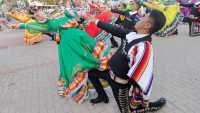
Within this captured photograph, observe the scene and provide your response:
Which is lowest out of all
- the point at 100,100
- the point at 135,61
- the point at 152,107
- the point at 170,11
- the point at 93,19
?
the point at 100,100

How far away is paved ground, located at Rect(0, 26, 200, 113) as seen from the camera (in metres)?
4.89

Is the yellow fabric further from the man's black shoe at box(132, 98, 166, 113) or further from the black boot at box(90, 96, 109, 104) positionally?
the man's black shoe at box(132, 98, 166, 113)

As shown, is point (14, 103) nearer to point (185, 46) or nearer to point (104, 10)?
point (104, 10)

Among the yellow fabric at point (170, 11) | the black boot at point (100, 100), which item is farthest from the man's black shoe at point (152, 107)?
the yellow fabric at point (170, 11)

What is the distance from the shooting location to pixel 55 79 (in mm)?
6664

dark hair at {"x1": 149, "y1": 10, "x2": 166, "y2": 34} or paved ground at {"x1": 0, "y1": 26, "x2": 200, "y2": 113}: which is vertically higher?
dark hair at {"x1": 149, "y1": 10, "x2": 166, "y2": 34}

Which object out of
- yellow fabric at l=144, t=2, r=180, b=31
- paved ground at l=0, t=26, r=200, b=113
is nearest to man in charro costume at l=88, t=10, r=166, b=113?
paved ground at l=0, t=26, r=200, b=113

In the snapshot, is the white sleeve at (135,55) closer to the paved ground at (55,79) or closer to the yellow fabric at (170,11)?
the paved ground at (55,79)

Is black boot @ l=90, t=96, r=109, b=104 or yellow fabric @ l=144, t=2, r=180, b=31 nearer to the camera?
black boot @ l=90, t=96, r=109, b=104

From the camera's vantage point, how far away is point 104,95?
497 centimetres

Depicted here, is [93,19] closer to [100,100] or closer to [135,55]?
[135,55]

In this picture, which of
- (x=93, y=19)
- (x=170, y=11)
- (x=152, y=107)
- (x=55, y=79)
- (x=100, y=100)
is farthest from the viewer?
(x=170, y=11)

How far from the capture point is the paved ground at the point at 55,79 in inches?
192

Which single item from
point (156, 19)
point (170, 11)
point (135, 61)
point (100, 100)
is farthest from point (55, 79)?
point (170, 11)
